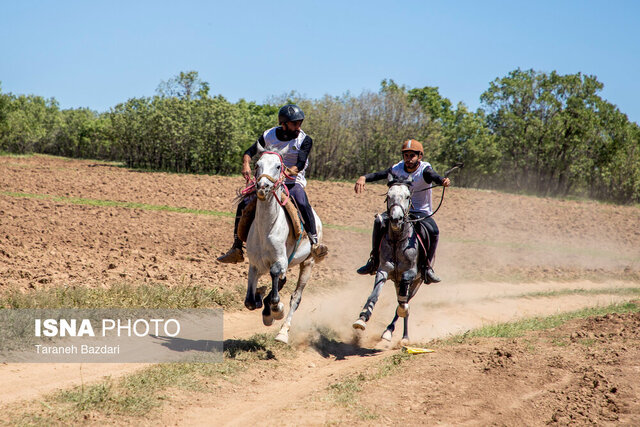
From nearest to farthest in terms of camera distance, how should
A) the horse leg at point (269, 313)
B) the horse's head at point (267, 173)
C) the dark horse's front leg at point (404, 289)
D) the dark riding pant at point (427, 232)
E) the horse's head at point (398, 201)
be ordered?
the horse's head at point (267, 173) → the horse leg at point (269, 313) → the horse's head at point (398, 201) → the dark horse's front leg at point (404, 289) → the dark riding pant at point (427, 232)

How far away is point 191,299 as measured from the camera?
11.7 meters

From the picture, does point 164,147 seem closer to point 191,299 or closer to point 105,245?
point 105,245

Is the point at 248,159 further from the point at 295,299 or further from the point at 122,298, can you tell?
the point at 122,298

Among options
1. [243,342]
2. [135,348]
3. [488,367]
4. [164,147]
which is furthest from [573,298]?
[164,147]

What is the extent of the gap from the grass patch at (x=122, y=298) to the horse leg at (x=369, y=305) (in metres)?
3.78

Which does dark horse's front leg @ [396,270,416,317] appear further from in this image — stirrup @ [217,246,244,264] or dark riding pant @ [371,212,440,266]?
stirrup @ [217,246,244,264]

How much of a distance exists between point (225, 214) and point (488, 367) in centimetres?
1964

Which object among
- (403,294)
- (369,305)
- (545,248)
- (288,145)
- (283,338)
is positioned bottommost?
(545,248)

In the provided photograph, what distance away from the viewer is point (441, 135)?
5759 cm

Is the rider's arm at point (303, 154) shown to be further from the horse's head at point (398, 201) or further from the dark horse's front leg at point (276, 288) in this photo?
the dark horse's front leg at point (276, 288)

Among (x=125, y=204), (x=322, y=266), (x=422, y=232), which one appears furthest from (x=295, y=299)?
(x=125, y=204)

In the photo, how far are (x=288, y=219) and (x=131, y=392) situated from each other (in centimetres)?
371

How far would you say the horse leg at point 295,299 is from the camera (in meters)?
9.61

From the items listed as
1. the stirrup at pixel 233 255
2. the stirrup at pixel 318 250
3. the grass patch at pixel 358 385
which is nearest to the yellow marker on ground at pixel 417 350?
the grass patch at pixel 358 385
